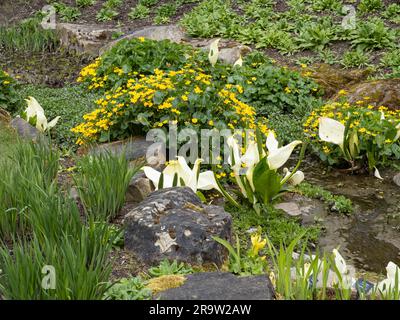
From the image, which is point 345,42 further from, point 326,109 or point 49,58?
point 49,58

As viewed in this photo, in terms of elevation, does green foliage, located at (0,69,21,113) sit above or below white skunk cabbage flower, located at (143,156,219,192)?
above

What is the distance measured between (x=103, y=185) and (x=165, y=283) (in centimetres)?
116

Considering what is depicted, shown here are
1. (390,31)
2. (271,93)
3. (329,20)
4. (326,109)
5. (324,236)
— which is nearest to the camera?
(324,236)

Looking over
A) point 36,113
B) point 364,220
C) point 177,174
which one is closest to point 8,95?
point 36,113

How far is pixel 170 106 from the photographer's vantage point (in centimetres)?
610

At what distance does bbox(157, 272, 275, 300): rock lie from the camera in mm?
3238

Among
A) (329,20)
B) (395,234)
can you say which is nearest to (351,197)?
(395,234)

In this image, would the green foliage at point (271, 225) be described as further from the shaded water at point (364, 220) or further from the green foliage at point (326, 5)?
the green foliage at point (326, 5)

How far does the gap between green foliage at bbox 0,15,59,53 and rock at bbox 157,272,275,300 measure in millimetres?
8712

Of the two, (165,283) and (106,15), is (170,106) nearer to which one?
(165,283)

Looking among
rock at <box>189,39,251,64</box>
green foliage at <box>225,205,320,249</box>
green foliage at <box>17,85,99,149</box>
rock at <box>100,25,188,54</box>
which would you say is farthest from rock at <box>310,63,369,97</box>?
green foliage at <box>225,205,320,249</box>

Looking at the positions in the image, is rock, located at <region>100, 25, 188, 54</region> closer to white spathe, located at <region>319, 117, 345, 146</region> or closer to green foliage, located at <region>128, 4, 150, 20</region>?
green foliage, located at <region>128, 4, 150, 20</region>

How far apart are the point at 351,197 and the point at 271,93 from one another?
2.54m

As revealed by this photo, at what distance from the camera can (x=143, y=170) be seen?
5.41 m
